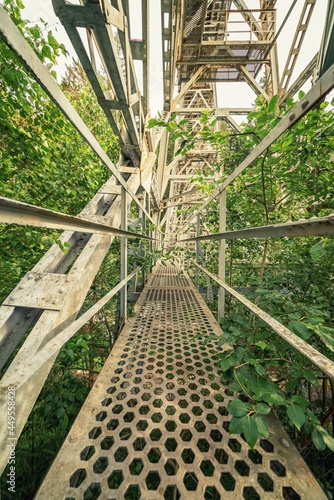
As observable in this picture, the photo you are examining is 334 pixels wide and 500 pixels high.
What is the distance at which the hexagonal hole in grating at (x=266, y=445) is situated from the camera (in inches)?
35.7

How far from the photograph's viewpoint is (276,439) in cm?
94

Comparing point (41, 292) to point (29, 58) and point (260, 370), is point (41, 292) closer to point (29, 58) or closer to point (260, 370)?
point (29, 58)

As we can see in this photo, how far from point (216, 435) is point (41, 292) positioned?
1177mm

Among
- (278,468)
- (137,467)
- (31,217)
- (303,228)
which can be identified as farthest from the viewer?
(137,467)

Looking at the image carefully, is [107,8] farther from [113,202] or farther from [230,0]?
[230,0]

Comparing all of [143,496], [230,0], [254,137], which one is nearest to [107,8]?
[254,137]

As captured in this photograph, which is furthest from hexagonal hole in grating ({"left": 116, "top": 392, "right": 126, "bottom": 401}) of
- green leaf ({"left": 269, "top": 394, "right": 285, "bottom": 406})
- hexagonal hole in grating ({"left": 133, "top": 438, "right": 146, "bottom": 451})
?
green leaf ({"left": 269, "top": 394, "right": 285, "bottom": 406})

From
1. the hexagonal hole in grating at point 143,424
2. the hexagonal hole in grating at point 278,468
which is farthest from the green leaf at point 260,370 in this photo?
the hexagonal hole in grating at point 143,424

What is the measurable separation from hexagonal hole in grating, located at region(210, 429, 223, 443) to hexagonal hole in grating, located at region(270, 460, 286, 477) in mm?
217

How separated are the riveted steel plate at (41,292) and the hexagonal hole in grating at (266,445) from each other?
116cm

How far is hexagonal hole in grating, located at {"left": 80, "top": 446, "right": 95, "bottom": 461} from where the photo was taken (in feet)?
2.91

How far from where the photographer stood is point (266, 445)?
0.93m

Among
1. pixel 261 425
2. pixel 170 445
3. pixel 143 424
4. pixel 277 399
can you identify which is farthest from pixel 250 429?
pixel 143 424

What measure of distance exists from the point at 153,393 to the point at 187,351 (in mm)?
476
